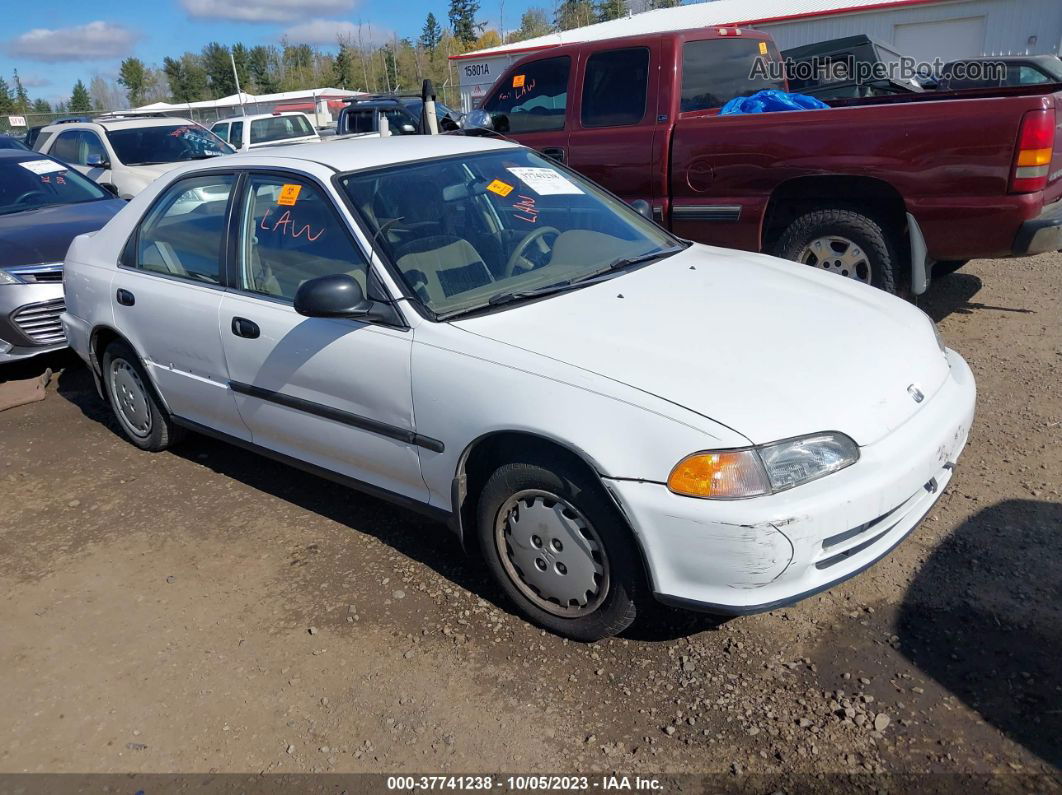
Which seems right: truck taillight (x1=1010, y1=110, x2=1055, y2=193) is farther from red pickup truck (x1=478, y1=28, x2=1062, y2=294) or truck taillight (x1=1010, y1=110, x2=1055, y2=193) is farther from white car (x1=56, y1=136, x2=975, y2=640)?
white car (x1=56, y1=136, x2=975, y2=640)

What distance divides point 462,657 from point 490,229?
173cm

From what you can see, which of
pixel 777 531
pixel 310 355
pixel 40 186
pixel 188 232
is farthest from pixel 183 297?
pixel 40 186

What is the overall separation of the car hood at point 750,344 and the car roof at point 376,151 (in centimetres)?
105

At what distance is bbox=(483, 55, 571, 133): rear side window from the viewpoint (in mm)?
6840

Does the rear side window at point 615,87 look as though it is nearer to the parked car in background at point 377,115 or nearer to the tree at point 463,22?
the parked car in background at point 377,115

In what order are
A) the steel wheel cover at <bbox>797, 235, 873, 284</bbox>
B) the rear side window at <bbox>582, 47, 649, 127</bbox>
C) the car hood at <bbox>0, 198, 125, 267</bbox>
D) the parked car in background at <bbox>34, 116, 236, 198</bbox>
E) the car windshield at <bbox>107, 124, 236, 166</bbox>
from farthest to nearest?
the car windshield at <bbox>107, 124, 236, 166</bbox> < the parked car in background at <bbox>34, 116, 236, 198</bbox> < the rear side window at <bbox>582, 47, 649, 127</bbox> < the car hood at <bbox>0, 198, 125, 267</bbox> < the steel wheel cover at <bbox>797, 235, 873, 284</bbox>

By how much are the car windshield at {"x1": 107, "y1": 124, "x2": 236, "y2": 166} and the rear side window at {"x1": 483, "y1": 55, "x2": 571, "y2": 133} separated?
478 centimetres

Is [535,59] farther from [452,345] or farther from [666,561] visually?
[666,561]

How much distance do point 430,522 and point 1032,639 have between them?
2400 millimetres

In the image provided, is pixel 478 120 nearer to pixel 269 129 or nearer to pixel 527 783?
pixel 527 783

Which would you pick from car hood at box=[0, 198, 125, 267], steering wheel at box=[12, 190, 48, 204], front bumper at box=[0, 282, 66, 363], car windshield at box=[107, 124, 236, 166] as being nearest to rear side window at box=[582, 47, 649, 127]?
car hood at box=[0, 198, 125, 267]

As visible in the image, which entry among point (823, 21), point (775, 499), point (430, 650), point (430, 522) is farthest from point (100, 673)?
point (823, 21)

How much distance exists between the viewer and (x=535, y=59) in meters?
7.05

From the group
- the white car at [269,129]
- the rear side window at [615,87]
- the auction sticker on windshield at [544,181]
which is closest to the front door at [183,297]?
the auction sticker on windshield at [544,181]
